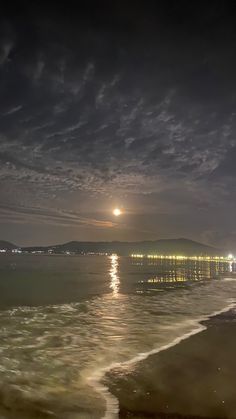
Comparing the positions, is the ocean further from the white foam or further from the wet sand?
the wet sand

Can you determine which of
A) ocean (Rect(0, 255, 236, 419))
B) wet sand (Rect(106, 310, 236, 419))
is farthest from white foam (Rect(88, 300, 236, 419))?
wet sand (Rect(106, 310, 236, 419))

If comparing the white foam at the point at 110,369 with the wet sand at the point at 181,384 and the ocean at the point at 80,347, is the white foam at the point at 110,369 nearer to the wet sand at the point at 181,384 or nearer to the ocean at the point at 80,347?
the ocean at the point at 80,347

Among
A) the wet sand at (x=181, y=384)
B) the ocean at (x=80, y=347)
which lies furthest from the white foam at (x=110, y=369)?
the wet sand at (x=181, y=384)

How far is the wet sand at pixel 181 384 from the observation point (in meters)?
8.31

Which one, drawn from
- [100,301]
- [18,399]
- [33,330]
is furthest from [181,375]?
[100,301]

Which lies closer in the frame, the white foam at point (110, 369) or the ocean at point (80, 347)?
the white foam at point (110, 369)

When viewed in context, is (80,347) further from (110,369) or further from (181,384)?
(181,384)

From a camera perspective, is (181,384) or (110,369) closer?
(181,384)

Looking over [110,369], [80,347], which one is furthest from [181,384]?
[80,347]

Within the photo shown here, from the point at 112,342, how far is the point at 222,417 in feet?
25.8

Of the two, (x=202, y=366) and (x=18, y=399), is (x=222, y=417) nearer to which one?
(x=202, y=366)

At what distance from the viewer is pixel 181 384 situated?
10109mm

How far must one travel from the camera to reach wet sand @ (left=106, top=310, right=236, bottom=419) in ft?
27.3

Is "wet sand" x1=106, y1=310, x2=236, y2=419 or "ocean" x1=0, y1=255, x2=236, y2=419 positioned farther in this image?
"ocean" x1=0, y1=255, x2=236, y2=419
